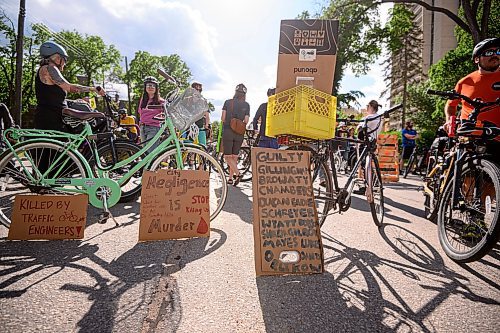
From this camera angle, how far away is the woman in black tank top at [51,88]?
323 centimetres

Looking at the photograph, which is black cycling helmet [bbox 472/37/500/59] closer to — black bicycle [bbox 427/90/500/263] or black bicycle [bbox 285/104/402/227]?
black bicycle [bbox 427/90/500/263]

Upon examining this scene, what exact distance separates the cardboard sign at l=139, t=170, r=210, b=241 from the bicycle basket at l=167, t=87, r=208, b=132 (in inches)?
24.0

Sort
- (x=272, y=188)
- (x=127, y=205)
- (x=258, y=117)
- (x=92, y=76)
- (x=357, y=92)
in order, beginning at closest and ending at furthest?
(x=272, y=188) < (x=127, y=205) < (x=258, y=117) < (x=357, y=92) < (x=92, y=76)

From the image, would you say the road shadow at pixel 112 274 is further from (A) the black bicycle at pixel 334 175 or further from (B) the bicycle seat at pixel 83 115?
(B) the bicycle seat at pixel 83 115

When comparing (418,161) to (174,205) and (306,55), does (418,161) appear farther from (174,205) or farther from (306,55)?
(174,205)

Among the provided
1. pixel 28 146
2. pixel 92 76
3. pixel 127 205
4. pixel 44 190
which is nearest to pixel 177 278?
pixel 44 190

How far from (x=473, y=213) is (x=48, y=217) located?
375cm

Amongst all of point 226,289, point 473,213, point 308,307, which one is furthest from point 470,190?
point 226,289

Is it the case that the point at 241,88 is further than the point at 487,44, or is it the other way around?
the point at 241,88

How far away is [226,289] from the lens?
1854mm

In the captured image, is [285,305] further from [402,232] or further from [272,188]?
[402,232]

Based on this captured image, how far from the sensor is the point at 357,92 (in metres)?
35.2

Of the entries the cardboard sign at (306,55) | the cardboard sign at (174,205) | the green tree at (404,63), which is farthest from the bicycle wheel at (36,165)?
the green tree at (404,63)

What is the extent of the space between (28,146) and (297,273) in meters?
2.76
